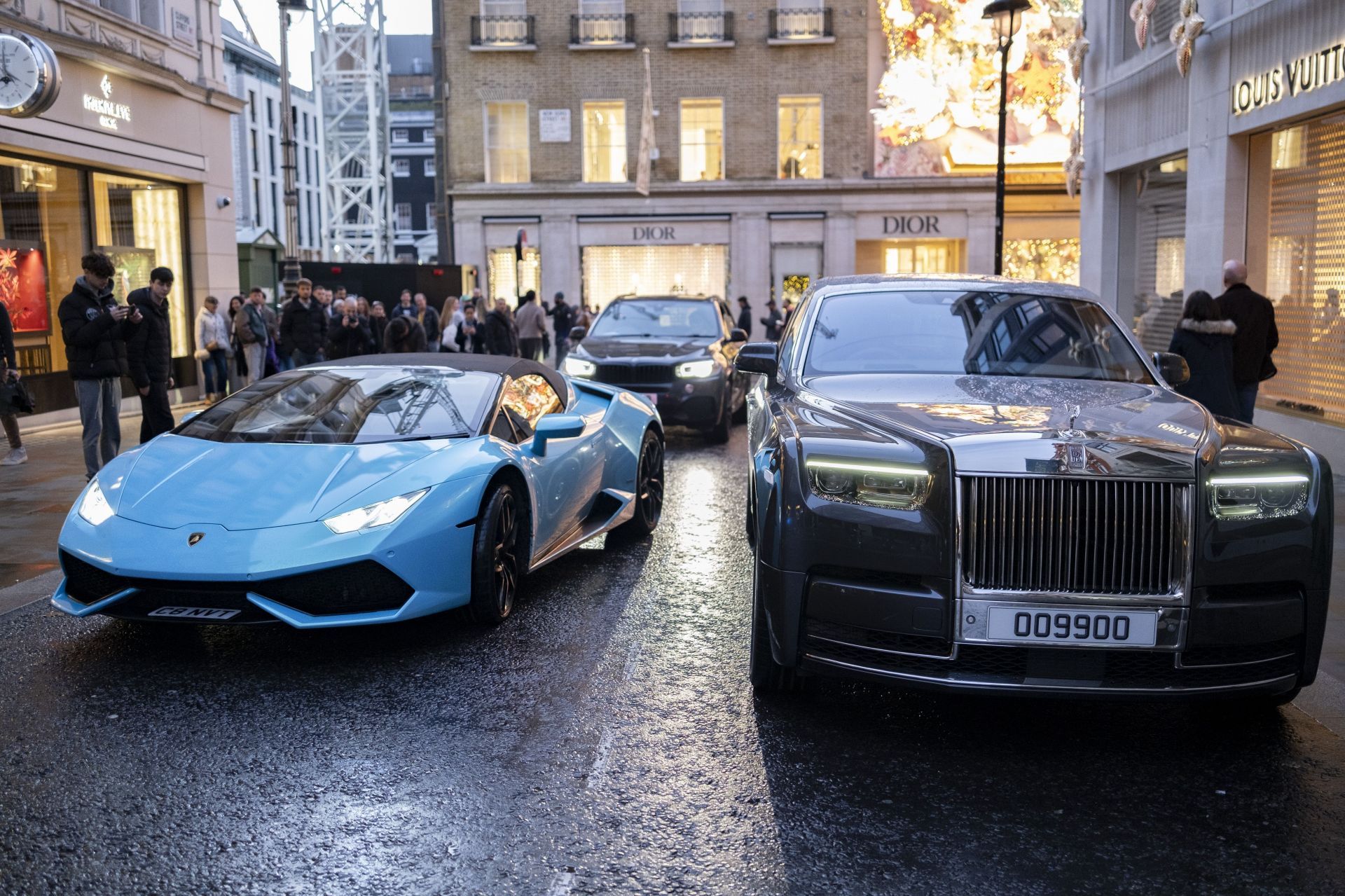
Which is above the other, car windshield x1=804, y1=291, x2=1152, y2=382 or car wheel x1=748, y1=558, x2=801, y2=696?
car windshield x1=804, y1=291, x2=1152, y2=382

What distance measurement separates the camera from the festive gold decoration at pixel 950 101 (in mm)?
34781

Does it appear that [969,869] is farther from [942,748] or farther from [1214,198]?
[1214,198]

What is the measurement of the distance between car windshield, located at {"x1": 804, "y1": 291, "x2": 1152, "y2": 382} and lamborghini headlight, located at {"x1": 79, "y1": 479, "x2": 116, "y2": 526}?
324cm

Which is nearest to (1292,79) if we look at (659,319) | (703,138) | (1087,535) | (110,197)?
(659,319)

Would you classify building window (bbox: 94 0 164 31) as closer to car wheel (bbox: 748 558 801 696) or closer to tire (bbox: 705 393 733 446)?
tire (bbox: 705 393 733 446)

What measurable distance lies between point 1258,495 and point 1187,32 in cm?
Answer: 1142

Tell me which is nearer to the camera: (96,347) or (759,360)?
(759,360)

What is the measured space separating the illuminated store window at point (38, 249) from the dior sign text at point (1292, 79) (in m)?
13.8


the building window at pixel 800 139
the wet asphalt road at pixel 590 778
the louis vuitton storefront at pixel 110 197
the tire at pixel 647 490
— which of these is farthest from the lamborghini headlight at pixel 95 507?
the building window at pixel 800 139

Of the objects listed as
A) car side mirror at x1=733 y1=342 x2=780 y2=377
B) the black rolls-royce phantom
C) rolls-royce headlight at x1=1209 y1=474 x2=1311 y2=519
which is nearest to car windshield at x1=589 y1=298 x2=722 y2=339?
car side mirror at x1=733 y1=342 x2=780 y2=377

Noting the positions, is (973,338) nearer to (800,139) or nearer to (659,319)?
(659,319)

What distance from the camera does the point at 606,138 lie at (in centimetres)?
3809

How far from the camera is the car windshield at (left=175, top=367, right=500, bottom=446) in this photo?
631 centimetres

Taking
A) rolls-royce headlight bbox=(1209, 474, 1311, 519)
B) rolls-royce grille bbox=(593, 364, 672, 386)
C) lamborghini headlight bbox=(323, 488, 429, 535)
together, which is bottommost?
lamborghini headlight bbox=(323, 488, 429, 535)
